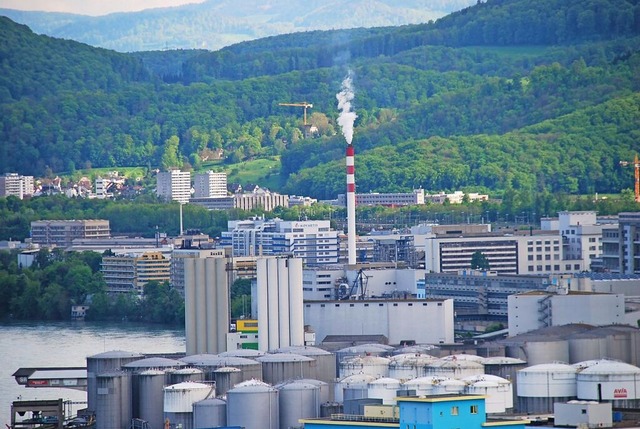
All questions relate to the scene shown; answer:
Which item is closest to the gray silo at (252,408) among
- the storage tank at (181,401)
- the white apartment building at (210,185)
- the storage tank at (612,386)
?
the storage tank at (181,401)

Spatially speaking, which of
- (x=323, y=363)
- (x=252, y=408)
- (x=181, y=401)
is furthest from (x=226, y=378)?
(x=252, y=408)

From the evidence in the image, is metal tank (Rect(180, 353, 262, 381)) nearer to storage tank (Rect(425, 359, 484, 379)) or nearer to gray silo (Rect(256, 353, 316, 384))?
gray silo (Rect(256, 353, 316, 384))

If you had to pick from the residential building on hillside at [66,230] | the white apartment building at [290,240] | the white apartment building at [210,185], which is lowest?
the white apartment building at [290,240]

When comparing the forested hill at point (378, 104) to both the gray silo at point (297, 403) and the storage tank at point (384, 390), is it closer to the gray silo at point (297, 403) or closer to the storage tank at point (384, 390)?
the gray silo at point (297, 403)

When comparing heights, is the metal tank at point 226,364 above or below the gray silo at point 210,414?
above

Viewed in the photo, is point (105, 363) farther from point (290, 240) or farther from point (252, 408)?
point (290, 240)

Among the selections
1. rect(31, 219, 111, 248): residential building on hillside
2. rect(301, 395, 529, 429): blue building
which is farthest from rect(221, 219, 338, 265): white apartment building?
rect(301, 395, 529, 429): blue building
